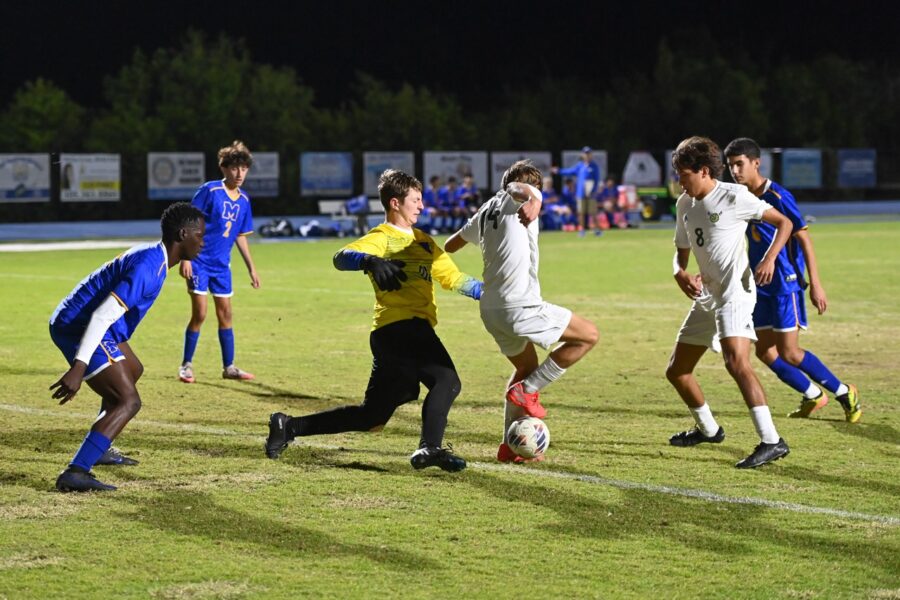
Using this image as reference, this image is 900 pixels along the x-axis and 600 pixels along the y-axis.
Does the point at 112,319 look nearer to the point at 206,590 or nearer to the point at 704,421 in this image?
the point at 206,590

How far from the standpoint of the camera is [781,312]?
9.17 metres

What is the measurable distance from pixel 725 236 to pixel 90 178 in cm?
3435

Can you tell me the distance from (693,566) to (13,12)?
2401 inches

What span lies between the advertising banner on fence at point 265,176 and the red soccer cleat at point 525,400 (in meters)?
35.0

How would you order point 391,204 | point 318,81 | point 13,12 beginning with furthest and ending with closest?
point 318,81 < point 13,12 < point 391,204

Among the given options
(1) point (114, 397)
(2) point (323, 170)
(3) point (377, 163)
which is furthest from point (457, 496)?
(2) point (323, 170)

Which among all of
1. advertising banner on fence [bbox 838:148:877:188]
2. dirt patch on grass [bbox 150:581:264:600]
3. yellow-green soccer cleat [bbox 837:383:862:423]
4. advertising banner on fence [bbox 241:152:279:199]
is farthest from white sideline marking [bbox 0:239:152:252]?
advertising banner on fence [bbox 838:148:877:188]

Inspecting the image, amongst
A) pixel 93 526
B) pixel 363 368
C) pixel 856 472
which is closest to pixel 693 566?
pixel 856 472

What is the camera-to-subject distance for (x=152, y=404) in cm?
1005

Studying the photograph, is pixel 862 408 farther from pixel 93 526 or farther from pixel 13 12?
pixel 13 12

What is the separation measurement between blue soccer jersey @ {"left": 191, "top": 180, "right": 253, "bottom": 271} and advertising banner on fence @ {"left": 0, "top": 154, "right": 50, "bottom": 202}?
28383mm

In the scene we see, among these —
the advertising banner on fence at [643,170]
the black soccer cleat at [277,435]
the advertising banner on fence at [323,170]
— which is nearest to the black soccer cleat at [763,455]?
the black soccer cleat at [277,435]

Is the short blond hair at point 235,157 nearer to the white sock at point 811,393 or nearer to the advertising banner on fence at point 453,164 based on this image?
the white sock at point 811,393

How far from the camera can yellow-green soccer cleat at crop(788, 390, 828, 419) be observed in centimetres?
943
